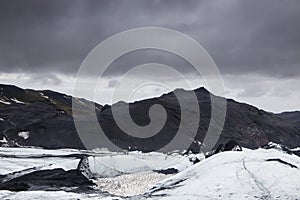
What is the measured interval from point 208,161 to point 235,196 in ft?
10.5

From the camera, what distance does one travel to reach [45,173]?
72.0 ft

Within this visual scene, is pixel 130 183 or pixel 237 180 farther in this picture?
pixel 130 183

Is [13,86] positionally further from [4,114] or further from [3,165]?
[3,165]

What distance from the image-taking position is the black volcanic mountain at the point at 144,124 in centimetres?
3753

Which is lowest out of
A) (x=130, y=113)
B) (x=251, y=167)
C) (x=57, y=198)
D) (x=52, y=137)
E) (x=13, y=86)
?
(x=57, y=198)

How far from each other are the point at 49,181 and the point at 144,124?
20544mm

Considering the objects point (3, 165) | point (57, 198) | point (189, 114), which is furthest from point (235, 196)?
point (189, 114)

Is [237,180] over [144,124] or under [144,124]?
under

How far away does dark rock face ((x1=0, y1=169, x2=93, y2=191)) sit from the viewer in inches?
718

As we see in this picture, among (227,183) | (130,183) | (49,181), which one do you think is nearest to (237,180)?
(227,183)

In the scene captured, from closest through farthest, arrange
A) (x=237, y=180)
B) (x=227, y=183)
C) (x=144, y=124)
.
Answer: (x=227, y=183)
(x=237, y=180)
(x=144, y=124)

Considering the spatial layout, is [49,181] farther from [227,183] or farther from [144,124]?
[144,124]

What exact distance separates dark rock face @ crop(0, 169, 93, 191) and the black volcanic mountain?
46.3ft

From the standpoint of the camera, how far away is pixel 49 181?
20141mm
